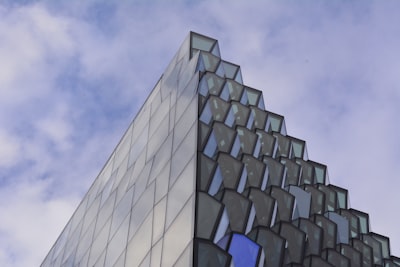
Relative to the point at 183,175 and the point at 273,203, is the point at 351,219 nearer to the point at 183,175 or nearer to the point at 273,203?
the point at 273,203

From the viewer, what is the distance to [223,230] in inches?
798

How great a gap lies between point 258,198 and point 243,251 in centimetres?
537

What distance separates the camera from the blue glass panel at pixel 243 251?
20594 mm

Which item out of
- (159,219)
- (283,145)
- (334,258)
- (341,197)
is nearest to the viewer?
(159,219)

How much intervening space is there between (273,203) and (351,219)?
12707 mm

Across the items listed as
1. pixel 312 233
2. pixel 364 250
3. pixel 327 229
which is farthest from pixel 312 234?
pixel 364 250

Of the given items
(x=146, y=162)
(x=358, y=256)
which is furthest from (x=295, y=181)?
(x=146, y=162)

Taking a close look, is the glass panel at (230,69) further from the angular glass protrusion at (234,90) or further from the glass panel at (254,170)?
the glass panel at (254,170)

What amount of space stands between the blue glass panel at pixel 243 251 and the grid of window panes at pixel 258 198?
3cm

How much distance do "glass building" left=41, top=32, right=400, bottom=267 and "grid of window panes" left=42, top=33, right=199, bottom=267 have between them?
7cm

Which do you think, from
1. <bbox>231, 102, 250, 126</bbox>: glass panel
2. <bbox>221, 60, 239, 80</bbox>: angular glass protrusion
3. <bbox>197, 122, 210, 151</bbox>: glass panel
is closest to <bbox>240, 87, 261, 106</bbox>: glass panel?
<bbox>221, 60, 239, 80</bbox>: angular glass protrusion

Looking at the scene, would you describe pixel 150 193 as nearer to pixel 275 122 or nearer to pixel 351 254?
pixel 351 254

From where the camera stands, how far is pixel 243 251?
2095 cm

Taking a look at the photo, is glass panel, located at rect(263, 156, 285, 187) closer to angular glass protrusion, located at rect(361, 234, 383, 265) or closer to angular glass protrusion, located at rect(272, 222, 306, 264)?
angular glass protrusion, located at rect(272, 222, 306, 264)
